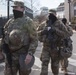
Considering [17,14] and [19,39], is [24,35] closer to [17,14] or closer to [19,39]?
[19,39]

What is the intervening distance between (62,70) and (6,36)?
4.71m

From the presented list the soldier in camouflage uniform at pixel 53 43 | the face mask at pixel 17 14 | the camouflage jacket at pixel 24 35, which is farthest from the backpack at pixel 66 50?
the face mask at pixel 17 14

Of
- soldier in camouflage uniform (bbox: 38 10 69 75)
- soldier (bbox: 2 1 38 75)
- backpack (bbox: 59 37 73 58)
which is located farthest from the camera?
backpack (bbox: 59 37 73 58)

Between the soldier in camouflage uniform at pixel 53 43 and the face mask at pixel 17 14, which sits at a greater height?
the face mask at pixel 17 14

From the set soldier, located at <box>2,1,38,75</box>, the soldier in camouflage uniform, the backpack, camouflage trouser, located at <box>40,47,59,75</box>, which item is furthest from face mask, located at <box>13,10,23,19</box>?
the backpack

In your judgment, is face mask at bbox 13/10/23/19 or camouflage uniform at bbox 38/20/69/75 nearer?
face mask at bbox 13/10/23/19

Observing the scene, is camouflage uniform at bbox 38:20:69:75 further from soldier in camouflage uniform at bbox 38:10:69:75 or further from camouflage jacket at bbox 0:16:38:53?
camouflage jacket at bbox 0:16:38:53

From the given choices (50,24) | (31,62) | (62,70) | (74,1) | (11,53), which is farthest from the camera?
(74,1)

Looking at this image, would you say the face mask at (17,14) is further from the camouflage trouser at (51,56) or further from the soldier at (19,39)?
the camouflage trouser at (51,56)

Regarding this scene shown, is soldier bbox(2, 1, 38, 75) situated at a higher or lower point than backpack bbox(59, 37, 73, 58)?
higher

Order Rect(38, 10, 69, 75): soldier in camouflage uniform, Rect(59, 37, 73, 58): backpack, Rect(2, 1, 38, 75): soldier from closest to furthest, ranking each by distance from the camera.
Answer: Rect(2, 1, 38, 75): soldier
Rect(38, 10, 69, 75): soldier in camouflage uniform
Rect(59, 37, 73, 58): backpack

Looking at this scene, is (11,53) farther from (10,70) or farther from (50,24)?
(50,24)

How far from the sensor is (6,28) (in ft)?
19.4

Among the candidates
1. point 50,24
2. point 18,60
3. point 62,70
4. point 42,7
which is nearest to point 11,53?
point 18,60
